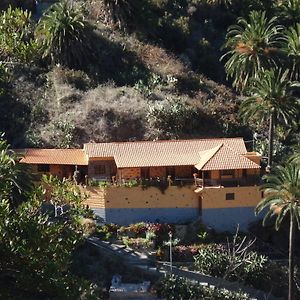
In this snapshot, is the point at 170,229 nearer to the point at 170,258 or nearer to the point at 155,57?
the point at 170,258

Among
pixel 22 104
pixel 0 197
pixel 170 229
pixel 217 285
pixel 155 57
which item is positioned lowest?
pixel 217 285

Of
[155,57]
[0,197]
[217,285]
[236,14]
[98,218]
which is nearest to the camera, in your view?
[0,197]

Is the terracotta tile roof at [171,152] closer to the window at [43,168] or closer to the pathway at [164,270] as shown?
the window at [43,168]

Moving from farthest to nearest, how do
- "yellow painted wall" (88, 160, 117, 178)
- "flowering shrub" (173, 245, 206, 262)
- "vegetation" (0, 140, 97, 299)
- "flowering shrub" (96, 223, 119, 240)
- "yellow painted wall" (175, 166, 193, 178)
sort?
"yellow painted wall" (88, 160, 117, 178) → "yellow painted wall" (175, 166, 193, 178) → "flowering shrub" (96, 223, 119, 240) → "flowering shrub" (173, 245, 206, 262) → "vegetation" (0, 140, 97, 299)

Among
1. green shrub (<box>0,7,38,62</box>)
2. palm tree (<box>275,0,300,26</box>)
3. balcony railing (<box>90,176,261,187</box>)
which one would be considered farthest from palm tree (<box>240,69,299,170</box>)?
green shrub (<box>0,7,38,62</box>)

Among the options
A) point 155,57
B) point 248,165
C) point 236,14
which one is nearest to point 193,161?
point 248,165

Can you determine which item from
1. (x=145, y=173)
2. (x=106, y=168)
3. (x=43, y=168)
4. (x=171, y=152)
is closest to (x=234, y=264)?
(x=145, y=173)

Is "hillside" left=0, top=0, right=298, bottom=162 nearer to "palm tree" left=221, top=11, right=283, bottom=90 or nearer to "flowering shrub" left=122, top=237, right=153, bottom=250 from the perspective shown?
"palm tree" left=221, top=11, right=283, bottom=90
